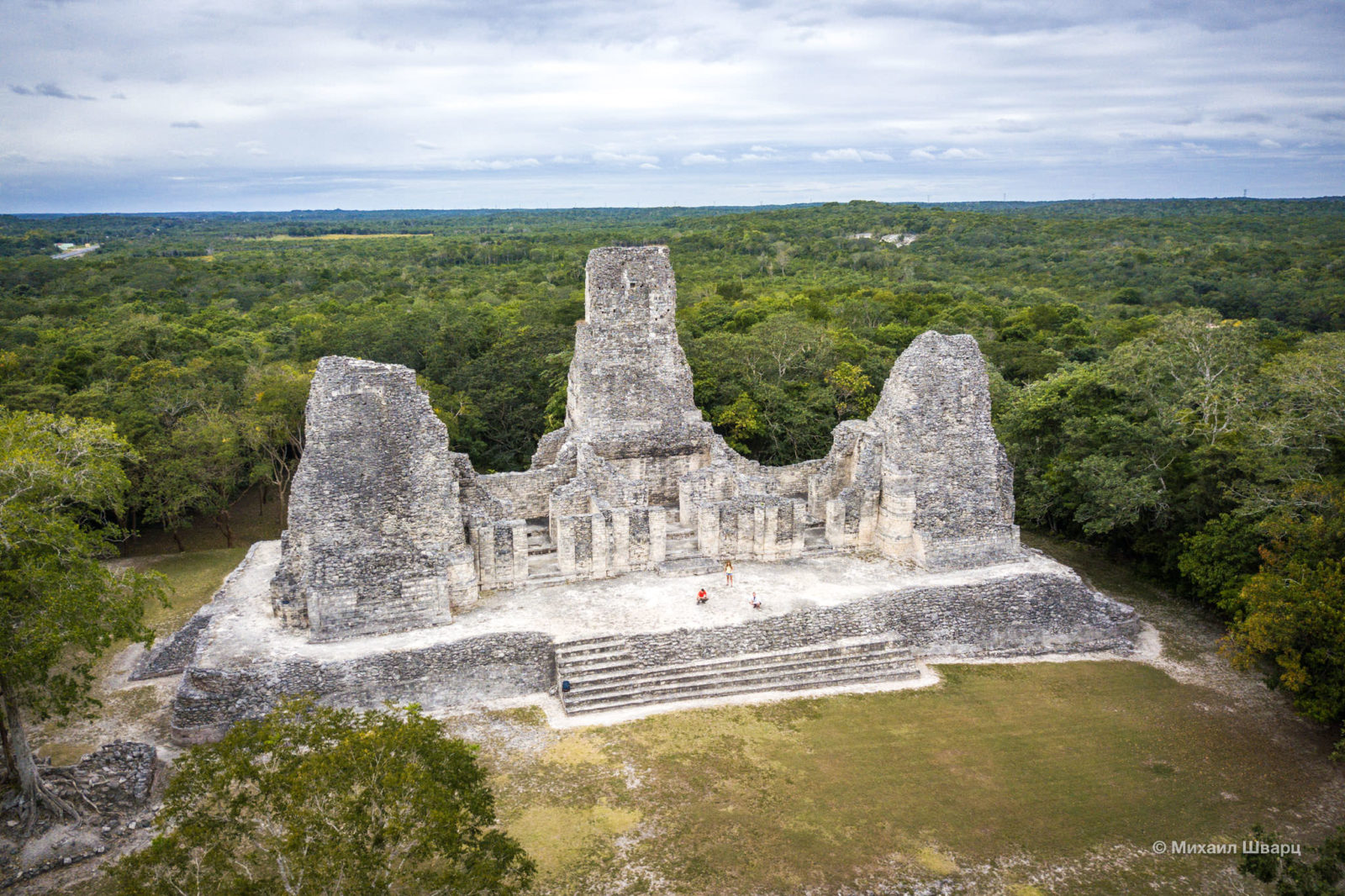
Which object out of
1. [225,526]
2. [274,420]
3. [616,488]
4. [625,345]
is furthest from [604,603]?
[274,420]

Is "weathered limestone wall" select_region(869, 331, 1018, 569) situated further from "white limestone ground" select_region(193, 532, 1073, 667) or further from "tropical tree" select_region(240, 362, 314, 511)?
"tropical tree" select_region(240, 362, 314, 511)

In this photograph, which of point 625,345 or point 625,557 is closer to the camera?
point 625,557

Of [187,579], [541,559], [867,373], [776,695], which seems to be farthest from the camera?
[867,373]

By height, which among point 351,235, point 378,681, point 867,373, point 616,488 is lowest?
point 378,681

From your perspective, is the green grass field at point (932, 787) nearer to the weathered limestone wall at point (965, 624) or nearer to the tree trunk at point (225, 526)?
the weathered limestone wall at point (965, 624)

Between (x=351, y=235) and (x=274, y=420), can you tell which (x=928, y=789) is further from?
(x=351, y=235)

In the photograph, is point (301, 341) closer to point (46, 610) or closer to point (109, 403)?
point (109, 403)

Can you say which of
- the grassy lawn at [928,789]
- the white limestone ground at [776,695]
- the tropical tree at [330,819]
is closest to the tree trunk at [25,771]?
the tropical tree at [330,819]
